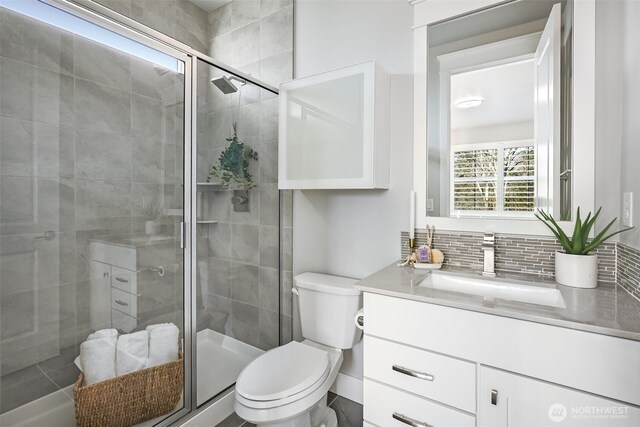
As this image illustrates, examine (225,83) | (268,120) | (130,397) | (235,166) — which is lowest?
(130,397)

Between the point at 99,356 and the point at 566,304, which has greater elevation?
the point at 566,304

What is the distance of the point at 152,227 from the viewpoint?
4.60 feet

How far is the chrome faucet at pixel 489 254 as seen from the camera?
133 cm

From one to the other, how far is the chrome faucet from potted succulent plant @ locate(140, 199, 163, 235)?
1.47 meters

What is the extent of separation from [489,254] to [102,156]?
5.54ft

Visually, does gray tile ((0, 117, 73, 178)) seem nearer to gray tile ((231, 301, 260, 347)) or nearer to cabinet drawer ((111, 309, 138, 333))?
cabinet drawer ((111, 309, 138, 333))

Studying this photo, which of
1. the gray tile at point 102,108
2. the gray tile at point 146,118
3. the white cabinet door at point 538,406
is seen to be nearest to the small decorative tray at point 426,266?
the white cabinet door at point 538,406

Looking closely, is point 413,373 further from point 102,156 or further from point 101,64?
point 101,64

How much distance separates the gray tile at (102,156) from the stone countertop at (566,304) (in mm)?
1123

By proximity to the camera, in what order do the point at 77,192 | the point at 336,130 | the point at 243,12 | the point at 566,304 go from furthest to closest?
the point at 243,12, the point at 336,130, the point at 77,192, the point at 566,304

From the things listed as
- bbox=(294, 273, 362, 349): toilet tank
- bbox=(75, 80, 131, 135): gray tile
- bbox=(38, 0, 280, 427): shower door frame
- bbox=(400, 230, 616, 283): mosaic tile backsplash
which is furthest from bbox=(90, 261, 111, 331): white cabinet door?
bbox=(400, 230, 616, 283): mosaic tile backsplash

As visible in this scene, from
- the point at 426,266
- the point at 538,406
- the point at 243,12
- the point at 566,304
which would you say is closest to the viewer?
the point at 538,406

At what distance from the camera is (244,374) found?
4.34 ft

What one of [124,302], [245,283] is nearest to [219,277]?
[245,283]
